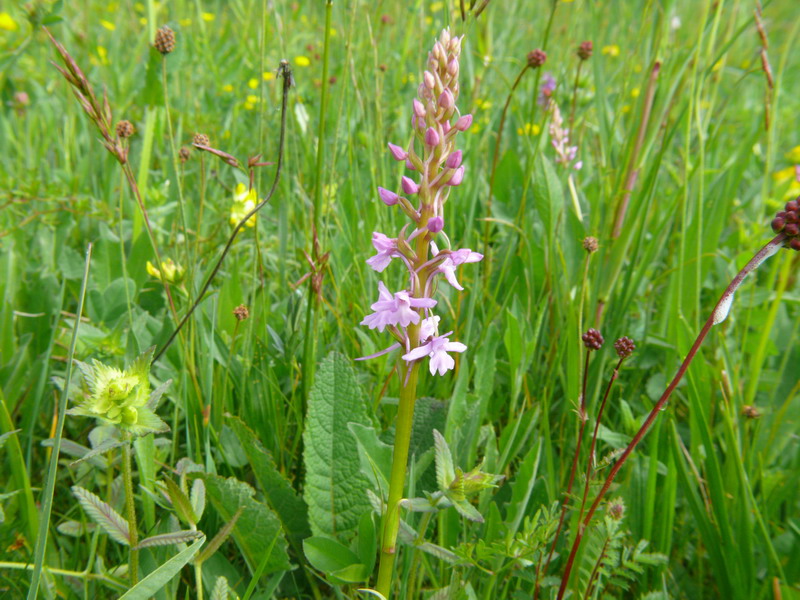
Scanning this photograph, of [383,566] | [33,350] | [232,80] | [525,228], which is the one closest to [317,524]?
[383,566]

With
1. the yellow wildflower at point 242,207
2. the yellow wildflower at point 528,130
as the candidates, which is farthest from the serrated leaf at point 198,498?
the yellow wildflower at point 528,130

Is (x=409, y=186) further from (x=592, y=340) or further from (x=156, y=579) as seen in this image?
(x=156, y=579)

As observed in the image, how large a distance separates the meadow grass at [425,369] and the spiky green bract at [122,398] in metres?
0.17

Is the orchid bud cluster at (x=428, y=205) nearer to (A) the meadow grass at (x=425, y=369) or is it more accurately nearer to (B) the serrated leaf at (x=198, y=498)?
(A) the meadow grass at (x=425, y=369)

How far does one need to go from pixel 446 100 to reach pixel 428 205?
0.13 meters

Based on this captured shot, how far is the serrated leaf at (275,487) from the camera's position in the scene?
3.96 feet

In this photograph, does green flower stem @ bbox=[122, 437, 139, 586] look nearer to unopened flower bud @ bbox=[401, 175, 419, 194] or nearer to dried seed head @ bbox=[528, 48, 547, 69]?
unopened flower bud @ bbox=[401, 175, 419, 194]

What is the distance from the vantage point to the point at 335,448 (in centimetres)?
125

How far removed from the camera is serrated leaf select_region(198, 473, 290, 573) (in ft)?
3.76

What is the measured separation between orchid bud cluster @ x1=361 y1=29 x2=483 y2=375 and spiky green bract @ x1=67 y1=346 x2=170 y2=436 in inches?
15.3

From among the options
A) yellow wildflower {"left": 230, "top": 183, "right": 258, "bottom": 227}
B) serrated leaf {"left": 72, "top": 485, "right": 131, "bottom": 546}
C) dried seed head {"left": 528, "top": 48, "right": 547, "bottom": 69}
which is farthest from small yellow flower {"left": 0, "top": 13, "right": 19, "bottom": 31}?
serrated leaf {"left": 72, "top": 485, "right": 131, "bottom": 546}

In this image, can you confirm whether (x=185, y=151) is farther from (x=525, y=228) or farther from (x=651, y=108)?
(x=651, y=108)

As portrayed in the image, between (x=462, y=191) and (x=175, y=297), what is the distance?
3.52ft

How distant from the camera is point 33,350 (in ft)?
5.67
